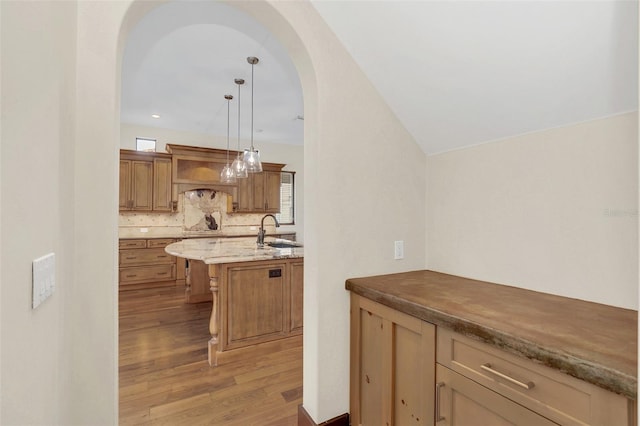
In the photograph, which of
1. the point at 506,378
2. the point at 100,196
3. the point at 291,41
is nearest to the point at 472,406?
the point at 506,378

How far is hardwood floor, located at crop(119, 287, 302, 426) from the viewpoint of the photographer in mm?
1915

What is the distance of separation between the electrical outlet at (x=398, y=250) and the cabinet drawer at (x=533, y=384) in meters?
0.72

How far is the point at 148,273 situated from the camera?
17.0ft

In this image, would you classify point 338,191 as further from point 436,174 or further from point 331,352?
point 331,352

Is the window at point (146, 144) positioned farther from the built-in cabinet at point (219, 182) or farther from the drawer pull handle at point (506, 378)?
the drawer pull handle at point (506, 378)

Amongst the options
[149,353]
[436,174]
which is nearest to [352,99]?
[436,174]

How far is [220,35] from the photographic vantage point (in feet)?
8.89

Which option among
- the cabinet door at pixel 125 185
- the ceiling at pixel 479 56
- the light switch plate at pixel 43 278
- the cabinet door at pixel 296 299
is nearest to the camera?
the light switch plate at pixel 43 278

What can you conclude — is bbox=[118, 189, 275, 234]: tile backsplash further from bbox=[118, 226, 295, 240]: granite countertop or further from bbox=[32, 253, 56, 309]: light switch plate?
bbox=[32, 253, 56, 309]: light switch plate

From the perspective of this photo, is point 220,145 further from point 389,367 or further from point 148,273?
point 389,367

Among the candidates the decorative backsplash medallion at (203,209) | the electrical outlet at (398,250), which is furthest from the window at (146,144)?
the electrical outlet at (398,250)

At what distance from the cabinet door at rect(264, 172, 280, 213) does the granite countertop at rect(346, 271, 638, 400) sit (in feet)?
17.0

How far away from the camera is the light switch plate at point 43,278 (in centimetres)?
77

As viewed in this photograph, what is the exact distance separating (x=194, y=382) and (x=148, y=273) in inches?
139
